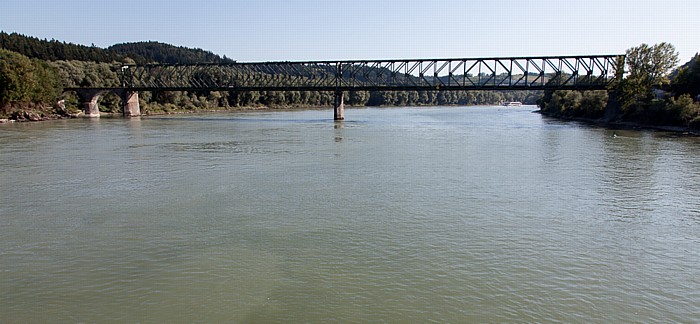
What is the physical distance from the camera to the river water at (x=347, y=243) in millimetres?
8836

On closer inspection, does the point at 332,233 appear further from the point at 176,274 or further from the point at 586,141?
the point at 586,141

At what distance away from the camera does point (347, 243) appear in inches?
481

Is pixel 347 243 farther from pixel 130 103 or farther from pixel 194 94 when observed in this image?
pixel 194 94

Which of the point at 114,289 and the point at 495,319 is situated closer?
the point at 495,319

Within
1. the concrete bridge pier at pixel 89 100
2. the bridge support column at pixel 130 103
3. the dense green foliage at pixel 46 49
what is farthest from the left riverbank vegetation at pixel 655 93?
the dense green foliage at pixel 46 49

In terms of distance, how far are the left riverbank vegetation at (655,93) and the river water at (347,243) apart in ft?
106

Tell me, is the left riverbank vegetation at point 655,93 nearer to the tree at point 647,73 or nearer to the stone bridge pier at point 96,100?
the tree at point 647,73

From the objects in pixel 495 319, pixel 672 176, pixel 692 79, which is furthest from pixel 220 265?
pixel 692 79

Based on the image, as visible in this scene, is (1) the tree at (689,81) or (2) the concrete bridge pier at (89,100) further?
(2) the concrete bridge pier at (89,100)

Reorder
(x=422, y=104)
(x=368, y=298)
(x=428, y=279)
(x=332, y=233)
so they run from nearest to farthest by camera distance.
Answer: (x=368, y=298) → (x=428, y=279) → (x=332, y=233) → (x=422, y=104)

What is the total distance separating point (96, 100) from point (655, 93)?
83.7 metres

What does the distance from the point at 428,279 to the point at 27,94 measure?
70658 mm

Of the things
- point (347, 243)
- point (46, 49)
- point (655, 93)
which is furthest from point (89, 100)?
point (655, 93)

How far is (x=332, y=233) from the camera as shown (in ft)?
42.9
